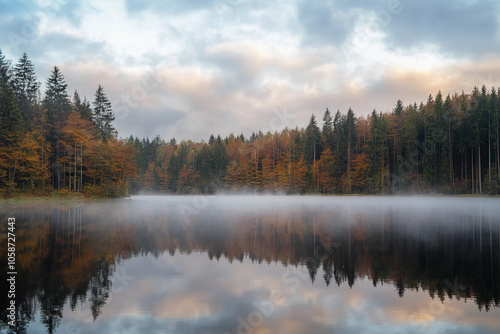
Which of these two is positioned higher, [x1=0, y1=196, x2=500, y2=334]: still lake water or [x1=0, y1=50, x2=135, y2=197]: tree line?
[x1=0, y1=50, x2=135, y2=197]: tree line

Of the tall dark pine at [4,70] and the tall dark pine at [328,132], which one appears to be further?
the tall dark pine at [328,132]

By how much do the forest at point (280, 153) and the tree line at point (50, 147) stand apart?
184mm

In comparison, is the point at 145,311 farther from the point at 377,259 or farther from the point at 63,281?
the point at 377,259

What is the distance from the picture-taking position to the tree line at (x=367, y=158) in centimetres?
7675

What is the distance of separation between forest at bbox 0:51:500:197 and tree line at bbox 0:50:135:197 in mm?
184

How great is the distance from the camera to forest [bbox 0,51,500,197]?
56125mm

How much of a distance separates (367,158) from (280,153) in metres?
37.5

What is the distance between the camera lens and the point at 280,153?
127625 millimetres

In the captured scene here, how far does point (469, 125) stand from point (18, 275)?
85.8 metres

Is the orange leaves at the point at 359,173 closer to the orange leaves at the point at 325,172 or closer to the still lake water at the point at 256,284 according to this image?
the orange leaves at the point at 325,172

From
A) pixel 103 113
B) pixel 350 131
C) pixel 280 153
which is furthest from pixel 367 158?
pixel 103 113

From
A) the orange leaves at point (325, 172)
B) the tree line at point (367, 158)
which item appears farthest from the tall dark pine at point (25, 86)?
the orange leaves at point (325, 172)

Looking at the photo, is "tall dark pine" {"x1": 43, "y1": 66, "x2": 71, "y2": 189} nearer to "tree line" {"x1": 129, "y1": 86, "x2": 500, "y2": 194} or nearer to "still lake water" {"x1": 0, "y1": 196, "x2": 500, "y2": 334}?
"tree line" {"x1": 129, "y1": 86, "x2": 500, "y2": 194}

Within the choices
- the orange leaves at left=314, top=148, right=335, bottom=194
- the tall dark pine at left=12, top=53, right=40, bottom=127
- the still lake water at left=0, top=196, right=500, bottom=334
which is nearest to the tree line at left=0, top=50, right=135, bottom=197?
the tall dark pine at left=12, top=53, right=40, bottom=127
